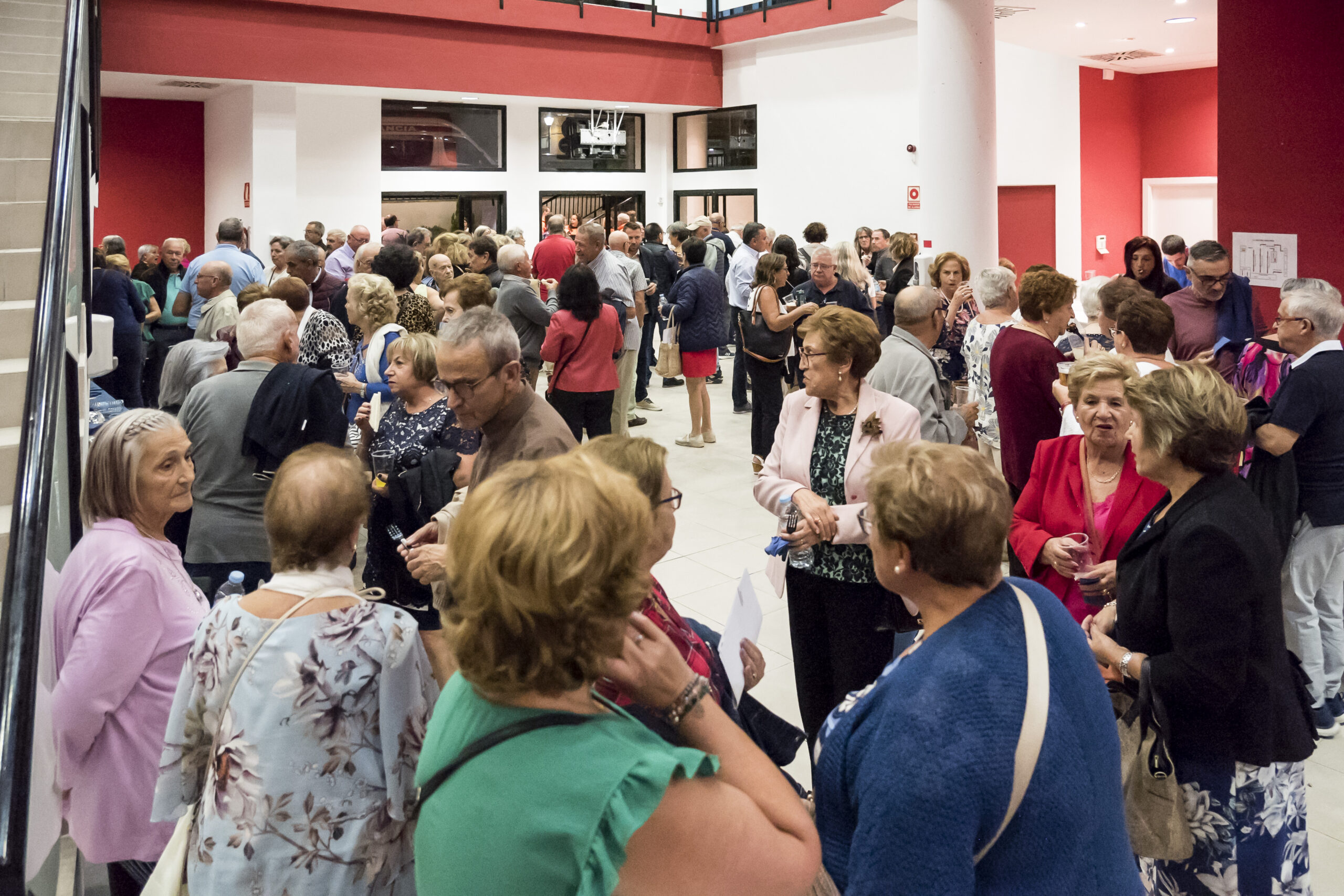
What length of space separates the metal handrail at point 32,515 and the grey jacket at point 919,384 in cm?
260

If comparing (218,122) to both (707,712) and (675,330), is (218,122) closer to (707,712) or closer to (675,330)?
(675,330)

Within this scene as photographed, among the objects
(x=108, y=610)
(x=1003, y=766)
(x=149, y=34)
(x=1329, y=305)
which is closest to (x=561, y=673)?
(x=1003, y=766)

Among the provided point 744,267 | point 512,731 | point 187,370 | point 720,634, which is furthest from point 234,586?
point 744,267

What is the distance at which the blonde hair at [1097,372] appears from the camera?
9.76 ft

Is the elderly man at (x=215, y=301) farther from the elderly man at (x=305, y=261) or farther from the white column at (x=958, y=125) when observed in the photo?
the white column at (x=958, y=125)

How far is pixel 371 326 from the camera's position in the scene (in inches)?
202

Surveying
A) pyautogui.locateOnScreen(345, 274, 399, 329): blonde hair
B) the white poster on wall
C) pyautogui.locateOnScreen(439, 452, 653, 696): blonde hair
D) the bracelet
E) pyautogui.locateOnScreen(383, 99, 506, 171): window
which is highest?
pyautogui.locateOnScreen(383, 99, 506, 171): window

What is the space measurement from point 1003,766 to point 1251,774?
3.75 ft

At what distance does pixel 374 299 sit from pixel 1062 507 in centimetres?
348

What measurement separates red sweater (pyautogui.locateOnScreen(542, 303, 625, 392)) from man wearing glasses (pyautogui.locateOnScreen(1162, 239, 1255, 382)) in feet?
10.8

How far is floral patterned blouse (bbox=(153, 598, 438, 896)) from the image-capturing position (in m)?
1.89

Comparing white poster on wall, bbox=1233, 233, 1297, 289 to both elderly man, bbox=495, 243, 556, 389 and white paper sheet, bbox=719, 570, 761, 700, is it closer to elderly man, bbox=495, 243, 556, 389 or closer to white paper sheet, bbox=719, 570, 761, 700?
elderly man, bbox=495, 243, 556, 389

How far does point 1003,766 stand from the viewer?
4.69 feet

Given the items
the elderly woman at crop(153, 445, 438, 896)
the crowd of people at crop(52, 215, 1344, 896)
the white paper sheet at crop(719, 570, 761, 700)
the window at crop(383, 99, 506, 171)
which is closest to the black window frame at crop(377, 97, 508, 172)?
the window at crop(383, 99, 506, 171)
